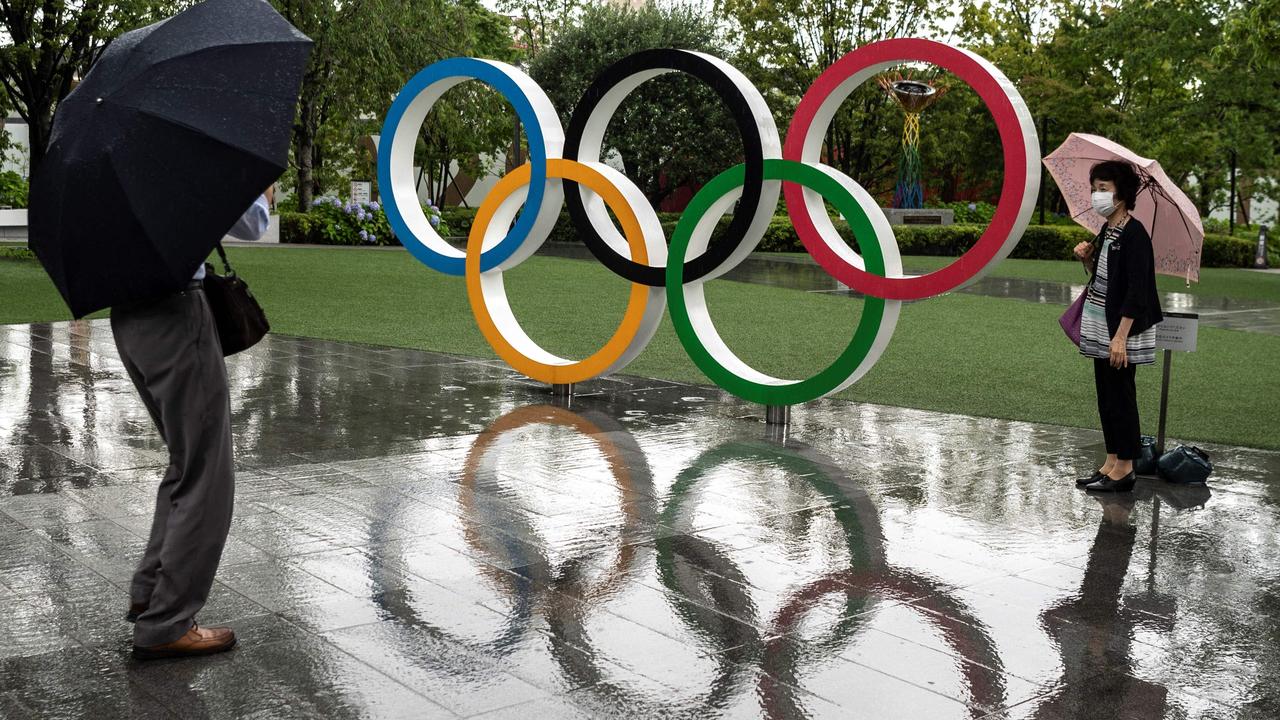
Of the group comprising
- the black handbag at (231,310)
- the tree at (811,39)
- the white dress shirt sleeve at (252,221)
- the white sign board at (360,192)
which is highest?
the tree at (811,39)

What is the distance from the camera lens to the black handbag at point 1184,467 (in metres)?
7.42

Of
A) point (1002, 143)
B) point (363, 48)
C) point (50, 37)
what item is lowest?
point (1002, 143)

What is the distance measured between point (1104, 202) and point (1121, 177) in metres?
0.16

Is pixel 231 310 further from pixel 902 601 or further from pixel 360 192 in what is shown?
pixel 360 192

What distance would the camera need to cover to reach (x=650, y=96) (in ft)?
120

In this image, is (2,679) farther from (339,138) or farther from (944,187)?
(944,187)

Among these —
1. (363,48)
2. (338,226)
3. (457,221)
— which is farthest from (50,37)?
(457,221)

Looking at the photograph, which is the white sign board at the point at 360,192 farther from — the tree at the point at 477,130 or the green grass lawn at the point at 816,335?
the green grass lawn at the point at 816,335

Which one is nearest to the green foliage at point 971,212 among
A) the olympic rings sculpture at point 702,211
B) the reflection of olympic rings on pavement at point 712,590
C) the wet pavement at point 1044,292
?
the wet pavement at point 1044,292

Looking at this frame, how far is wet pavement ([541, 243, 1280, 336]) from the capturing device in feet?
59.0

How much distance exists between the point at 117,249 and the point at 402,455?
3.80 meters

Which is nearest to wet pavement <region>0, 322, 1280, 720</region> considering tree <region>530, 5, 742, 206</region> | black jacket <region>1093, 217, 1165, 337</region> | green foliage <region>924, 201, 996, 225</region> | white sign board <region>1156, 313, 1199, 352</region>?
white sign board <region>1156, 313, 1199, 352</region>

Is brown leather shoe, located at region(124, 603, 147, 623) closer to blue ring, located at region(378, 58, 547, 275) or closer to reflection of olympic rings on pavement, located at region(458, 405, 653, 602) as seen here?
reflection of olympic rings on pavement, located at region(458, 405, 653, 602)

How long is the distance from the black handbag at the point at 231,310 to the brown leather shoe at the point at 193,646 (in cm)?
95
